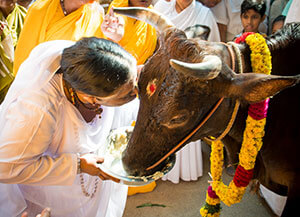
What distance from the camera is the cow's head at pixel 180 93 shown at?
1.60 m

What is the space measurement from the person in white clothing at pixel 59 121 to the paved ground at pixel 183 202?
1.40 metres

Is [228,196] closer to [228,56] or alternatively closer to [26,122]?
[228,56]

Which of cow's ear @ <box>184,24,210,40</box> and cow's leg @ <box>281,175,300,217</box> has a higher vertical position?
cow's ear @ <box>184,24,210,40</box>

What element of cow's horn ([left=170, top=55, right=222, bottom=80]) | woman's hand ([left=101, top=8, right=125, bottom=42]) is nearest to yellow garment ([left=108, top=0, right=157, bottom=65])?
woman's hand ([left=101, top=8, right=125, bottom=42])

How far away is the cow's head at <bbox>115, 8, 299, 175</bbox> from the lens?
5.24 ft

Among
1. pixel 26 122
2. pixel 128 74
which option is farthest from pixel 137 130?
pixel 26 122

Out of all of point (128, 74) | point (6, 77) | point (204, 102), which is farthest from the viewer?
point (6, 77)

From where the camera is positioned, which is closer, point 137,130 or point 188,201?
point 137,130

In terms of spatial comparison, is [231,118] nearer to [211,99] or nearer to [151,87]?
[211,99]

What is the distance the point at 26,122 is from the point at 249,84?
58.0 inches

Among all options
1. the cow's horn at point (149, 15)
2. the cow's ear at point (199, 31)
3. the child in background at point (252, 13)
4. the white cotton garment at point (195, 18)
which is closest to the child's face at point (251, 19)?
the child in background at point (252, 13)

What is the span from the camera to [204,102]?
69.6 inches

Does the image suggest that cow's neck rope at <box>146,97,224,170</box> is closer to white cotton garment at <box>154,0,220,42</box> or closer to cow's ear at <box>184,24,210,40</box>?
cow's ear at <box>184,24,210,40</box>

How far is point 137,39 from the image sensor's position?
12.2ft
